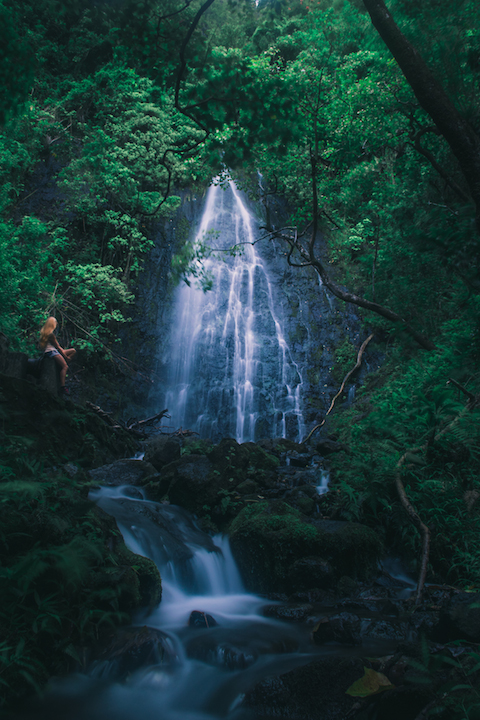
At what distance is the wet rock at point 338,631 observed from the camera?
383cm

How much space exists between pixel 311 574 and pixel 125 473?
15.4 ft

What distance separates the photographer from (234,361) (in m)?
16.0

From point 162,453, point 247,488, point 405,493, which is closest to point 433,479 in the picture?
point 405,493

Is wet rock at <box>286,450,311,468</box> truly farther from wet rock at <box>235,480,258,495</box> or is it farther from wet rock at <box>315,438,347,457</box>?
wet rock at <box>235,480,258,495</box>

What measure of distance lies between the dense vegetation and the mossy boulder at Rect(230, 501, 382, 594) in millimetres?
809

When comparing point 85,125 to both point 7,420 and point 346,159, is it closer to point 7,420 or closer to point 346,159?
point 346,159

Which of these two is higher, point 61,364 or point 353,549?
point 61,364

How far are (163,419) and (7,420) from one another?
888 centimetres

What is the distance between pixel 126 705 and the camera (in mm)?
3037

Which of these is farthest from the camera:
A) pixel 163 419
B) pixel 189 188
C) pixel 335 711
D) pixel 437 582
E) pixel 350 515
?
pixel 189 188

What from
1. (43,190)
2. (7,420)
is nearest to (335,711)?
(7,420)

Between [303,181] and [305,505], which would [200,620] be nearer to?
[305,505]

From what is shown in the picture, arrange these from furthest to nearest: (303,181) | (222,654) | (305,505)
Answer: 1. (303,181)
2. (305,505)
3. (222,654)

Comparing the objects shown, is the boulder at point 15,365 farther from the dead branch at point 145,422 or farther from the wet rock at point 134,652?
the wet rock at point 134,652
